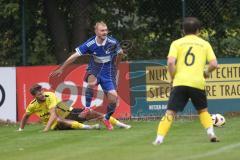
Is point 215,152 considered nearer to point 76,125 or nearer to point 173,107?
point 173,107

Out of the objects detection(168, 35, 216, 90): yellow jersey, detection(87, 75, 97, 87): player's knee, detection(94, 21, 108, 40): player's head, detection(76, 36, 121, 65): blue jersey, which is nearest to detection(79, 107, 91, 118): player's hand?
detection(87, 75, 97, 87): player's knee

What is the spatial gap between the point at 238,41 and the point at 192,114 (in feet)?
9.47

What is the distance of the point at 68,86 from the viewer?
18875mm

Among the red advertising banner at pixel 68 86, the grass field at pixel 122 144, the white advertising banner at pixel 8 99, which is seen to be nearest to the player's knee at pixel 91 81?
the grass field at pixel 122 144

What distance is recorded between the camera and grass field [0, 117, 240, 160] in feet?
33.8

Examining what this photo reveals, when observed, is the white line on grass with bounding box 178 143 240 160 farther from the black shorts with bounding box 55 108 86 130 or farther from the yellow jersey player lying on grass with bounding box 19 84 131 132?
the black shorts with bounding box 55 108 86 130

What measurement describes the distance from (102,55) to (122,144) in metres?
3.32

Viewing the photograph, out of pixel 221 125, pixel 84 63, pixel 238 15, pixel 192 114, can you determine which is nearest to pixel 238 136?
pixel 221 125

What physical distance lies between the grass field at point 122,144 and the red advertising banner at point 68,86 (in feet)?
7.66

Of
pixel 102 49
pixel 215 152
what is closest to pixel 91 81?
pixel 102 49

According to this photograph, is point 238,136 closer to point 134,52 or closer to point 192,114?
point 192,114

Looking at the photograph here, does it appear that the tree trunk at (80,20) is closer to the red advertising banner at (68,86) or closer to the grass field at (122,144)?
the red advertising banner at (68,86)

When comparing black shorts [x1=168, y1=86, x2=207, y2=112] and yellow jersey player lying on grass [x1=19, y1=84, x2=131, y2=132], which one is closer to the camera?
black shorts [x1=168, y1=86, x2=207, y2=112]

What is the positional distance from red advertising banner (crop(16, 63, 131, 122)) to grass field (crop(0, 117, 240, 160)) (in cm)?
233
